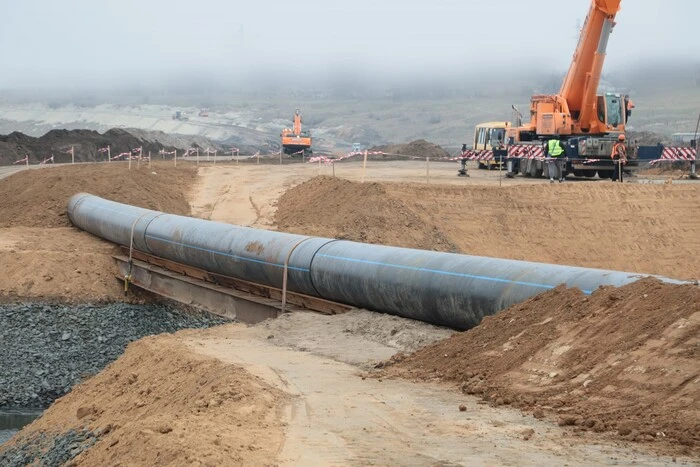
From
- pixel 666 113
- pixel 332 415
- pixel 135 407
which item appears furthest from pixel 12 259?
pixel 666 113

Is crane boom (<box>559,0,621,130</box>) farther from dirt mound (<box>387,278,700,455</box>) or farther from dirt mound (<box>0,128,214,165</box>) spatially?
dirt mound (<box>0,128,214,165</box>)

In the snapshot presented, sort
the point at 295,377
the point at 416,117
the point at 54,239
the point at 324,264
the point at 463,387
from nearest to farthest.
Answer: the point at 463,387, the point at 295,377, the point at 324,264, the point at 54,239, the point at 416,117

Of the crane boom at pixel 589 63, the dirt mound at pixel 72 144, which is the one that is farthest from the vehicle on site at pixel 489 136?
the dirt mound at pixel 72 144

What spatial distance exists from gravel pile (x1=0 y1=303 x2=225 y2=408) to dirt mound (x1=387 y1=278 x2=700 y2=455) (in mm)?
9409

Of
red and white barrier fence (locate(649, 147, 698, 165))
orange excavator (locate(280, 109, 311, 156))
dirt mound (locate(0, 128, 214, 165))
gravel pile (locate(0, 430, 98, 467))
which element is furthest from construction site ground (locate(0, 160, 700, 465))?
orange excavator (locate(280, 109, 311, 156))

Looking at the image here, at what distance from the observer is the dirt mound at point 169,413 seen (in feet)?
26.2

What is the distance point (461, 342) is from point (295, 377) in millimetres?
1982

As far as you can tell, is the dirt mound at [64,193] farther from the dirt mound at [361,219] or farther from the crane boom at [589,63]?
the crane boom at [589,63]

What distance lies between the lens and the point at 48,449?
1216cm

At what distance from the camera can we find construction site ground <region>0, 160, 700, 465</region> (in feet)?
26.4

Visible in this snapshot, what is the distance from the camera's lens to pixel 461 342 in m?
12.2

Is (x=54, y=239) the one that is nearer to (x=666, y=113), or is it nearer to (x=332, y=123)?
(x=666, y=113)

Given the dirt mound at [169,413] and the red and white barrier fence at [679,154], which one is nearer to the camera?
the dirt mound at [169,413]

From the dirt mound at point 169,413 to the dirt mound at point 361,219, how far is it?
11.6m
